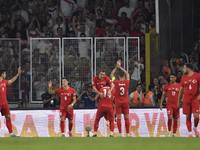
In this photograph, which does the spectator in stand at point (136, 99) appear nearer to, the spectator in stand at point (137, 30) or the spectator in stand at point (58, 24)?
the spectator in stand at point (137, 30)

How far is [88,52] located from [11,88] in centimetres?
258

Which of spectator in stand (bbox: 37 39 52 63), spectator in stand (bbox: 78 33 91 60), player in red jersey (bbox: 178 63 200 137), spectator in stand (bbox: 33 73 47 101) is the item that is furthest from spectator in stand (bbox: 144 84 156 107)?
spectator in stand (bbox: 37 39 52 63)

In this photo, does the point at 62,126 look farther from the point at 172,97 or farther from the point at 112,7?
the point at 112,7

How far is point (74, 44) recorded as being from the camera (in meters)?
10.1

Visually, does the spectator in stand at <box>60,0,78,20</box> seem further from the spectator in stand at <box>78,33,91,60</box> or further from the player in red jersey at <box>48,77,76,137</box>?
the player in red jersey at <box>48,77,76,137</box>

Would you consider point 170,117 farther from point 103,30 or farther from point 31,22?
point 31,22

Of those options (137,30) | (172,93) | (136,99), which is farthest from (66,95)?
(137,30)

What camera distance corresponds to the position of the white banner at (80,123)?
9648 mm

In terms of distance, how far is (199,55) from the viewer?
10516 mm

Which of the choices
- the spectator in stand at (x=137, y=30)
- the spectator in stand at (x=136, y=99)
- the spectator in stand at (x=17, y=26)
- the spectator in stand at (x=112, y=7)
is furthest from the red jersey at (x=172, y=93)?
the spectator in stand at (x=17, y=26)

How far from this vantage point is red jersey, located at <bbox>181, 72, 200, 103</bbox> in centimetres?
755
